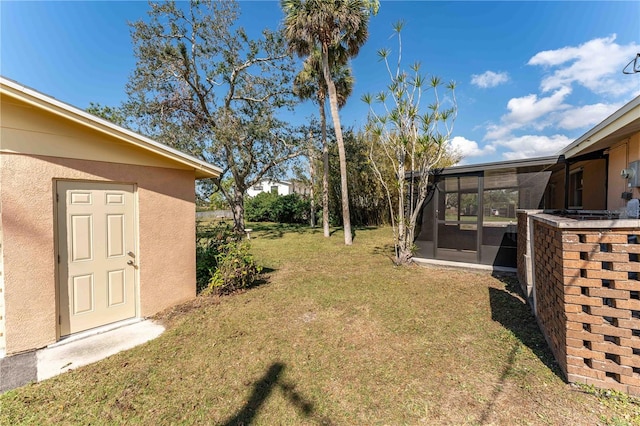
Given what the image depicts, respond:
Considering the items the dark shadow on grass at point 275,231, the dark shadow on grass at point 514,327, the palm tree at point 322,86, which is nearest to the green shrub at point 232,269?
the dark shadow on grass at point 514,327

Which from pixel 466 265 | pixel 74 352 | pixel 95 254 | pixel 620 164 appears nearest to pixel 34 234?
pixel 95 254

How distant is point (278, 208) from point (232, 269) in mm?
16834

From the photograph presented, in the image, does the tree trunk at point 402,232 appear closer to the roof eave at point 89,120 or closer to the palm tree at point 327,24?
the palm tree at point 327,24

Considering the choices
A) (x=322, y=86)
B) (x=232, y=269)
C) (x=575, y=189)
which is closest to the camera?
(x=232, y=269)

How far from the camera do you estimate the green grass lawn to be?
2201 mm

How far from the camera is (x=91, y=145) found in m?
3.60

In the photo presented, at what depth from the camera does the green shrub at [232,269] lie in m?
5.13

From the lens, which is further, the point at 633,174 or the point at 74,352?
the point at 633,174

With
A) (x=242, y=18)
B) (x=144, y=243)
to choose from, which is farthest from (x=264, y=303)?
(x=242, y=18)

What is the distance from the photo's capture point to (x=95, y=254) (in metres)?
3.66

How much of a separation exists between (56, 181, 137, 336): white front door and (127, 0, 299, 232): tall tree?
6.09 metres

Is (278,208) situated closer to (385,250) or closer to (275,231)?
(275,231)

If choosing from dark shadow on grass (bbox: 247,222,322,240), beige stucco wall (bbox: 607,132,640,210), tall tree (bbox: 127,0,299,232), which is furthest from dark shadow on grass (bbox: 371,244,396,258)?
dark shadow on grass (bbox: 247,222,322,240)

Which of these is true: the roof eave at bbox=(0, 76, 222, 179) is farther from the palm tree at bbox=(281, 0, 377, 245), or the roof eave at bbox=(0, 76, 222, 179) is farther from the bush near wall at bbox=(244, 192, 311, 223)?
the bush near wall at bbox=(244, 192, 311, 223)
